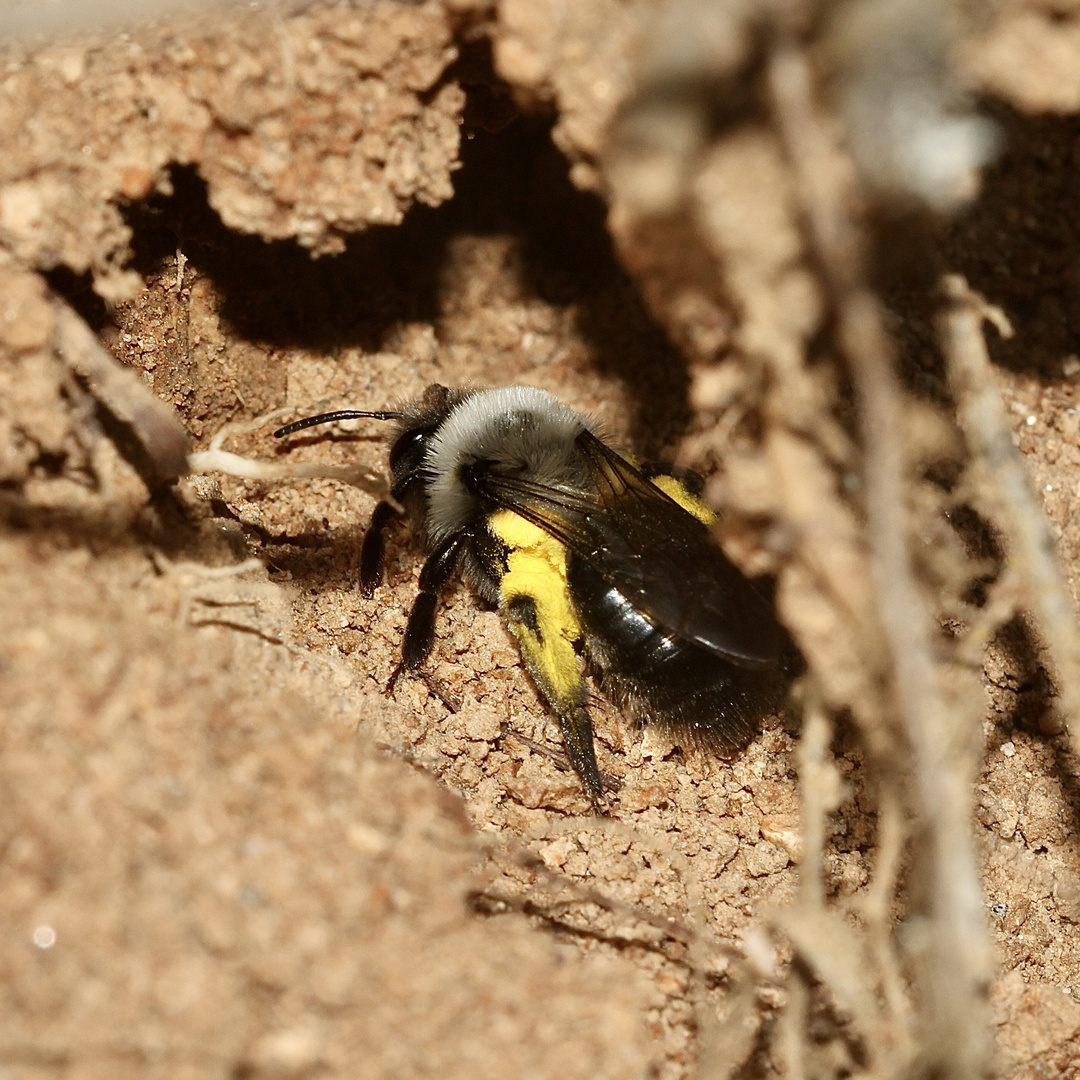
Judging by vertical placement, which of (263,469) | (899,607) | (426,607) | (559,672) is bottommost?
(559,672)

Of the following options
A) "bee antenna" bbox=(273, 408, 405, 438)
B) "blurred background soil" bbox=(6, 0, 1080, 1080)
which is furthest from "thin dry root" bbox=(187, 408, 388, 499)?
"bee antenna" bbox=(273, 408, 405, 438)

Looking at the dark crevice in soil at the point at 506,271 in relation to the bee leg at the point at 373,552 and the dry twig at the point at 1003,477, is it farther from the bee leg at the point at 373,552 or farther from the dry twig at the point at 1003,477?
the dry twig at the point at 1003,477

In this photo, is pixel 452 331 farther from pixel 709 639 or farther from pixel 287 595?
pixel 709 639

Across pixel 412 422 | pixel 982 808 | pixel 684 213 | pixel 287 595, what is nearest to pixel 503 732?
pixel 287 595

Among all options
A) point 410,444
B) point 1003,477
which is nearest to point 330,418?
point 410,444

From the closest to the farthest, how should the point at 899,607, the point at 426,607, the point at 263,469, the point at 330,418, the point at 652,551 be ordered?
the point at 899,607
the point at 263,469
the point at 652,551
the point at 426,607
the point at 330,418

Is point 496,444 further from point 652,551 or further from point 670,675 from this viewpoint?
point 670,675
